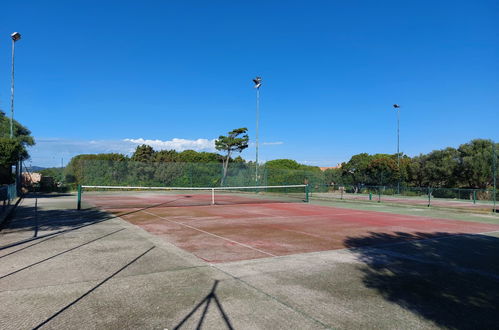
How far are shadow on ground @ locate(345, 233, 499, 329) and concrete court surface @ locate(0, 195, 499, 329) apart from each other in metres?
0.02

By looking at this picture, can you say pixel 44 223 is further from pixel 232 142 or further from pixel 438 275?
pixel 232 142

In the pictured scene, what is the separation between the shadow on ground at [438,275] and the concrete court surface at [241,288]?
0.9 inches

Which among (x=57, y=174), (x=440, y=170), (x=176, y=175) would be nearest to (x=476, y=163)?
(x=440, y=170)

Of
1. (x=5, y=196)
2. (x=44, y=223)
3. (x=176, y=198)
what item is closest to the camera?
(x=44, y=223)

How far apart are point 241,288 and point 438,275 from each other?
3.92 metres

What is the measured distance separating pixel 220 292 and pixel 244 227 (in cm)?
748

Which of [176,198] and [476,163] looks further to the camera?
[476,163]

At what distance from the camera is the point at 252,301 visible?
5.41 meters

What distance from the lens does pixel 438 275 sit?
707 centimetres

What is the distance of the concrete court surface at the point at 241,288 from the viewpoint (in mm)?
4723

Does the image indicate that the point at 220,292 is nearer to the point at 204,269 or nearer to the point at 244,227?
the point at 204,269

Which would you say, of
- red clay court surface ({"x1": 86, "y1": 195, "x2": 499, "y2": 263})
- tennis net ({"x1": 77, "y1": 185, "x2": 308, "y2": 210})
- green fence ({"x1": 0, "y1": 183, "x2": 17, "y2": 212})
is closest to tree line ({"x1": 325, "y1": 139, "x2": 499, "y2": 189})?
tennis net ({"x1": 77, "y1": 185, "x2": 308, "y2": 210})

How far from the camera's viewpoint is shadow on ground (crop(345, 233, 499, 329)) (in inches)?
202

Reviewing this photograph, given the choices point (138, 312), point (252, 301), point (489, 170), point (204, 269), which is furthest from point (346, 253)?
point (489, 170)
